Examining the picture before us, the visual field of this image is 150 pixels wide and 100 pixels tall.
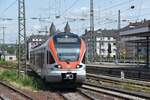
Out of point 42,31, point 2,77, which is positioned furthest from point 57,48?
point 42,31

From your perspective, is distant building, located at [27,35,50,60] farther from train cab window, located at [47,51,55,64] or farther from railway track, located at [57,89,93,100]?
railway track, located at [57,89,93,100]

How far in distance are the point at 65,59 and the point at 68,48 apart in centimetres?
68

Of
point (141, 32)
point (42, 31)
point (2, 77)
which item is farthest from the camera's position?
point (42, 31)

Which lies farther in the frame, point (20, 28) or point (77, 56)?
point (20, 28)

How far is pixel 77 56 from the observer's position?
21266mm

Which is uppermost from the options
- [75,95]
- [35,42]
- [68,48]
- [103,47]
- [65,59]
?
[35,42]

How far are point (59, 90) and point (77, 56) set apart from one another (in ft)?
7.50

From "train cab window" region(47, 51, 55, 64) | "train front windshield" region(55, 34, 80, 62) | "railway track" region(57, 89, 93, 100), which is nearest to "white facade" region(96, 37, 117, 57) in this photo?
"train front windshield" region(55, 34, 80, 62)

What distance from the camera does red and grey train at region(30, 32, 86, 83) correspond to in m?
20.8

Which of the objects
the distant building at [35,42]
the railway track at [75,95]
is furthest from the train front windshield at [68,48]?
the distant building at [35,42]

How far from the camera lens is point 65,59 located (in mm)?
21078

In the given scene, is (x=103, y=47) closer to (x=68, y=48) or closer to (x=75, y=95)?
(x=68, y=48)

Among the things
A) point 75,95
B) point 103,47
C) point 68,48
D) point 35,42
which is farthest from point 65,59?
point 103,47

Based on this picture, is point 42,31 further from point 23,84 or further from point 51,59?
point 51,59
